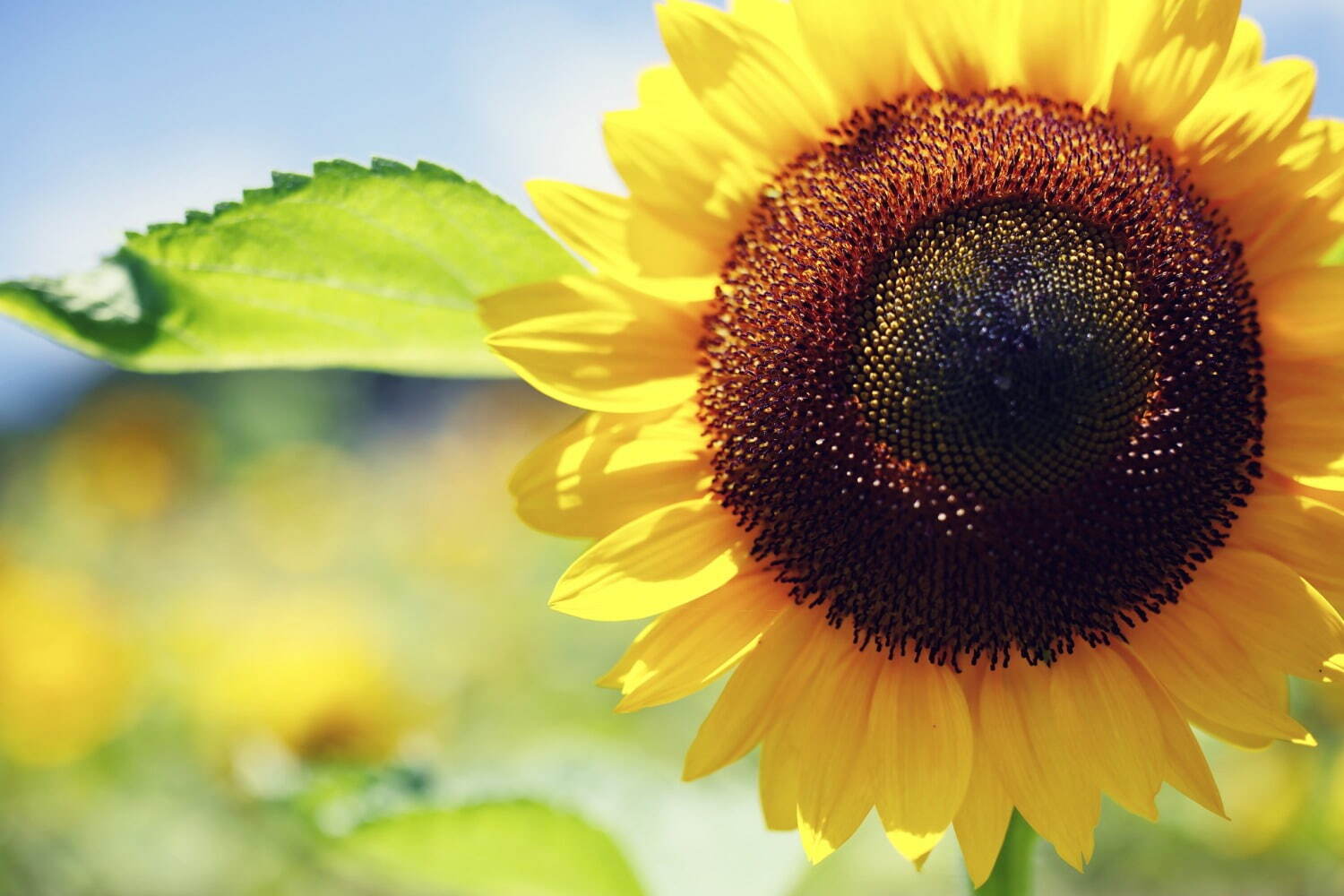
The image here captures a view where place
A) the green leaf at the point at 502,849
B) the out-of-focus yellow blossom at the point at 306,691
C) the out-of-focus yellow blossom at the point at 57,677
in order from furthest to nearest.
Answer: the out-of-focus yellow blossom at the point at 57,677
the out-of-focus yellow blossom at the point at 306,691
the green leaf at the point at 502,849

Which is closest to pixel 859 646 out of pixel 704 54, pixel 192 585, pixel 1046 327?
pixel 1046 327

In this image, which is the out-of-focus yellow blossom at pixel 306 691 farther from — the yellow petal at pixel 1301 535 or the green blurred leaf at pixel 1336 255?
the green blurred leaf at pixel 1336 255

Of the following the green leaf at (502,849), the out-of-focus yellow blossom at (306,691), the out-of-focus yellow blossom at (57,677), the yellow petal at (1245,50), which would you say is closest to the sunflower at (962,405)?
the yellow petal at (1245,50)

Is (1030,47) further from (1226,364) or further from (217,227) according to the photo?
(217,227)

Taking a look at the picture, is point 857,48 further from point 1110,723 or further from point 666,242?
point 1110,723

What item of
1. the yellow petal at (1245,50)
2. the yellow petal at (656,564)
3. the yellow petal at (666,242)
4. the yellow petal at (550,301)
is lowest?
the yellow petal at (656,564)
